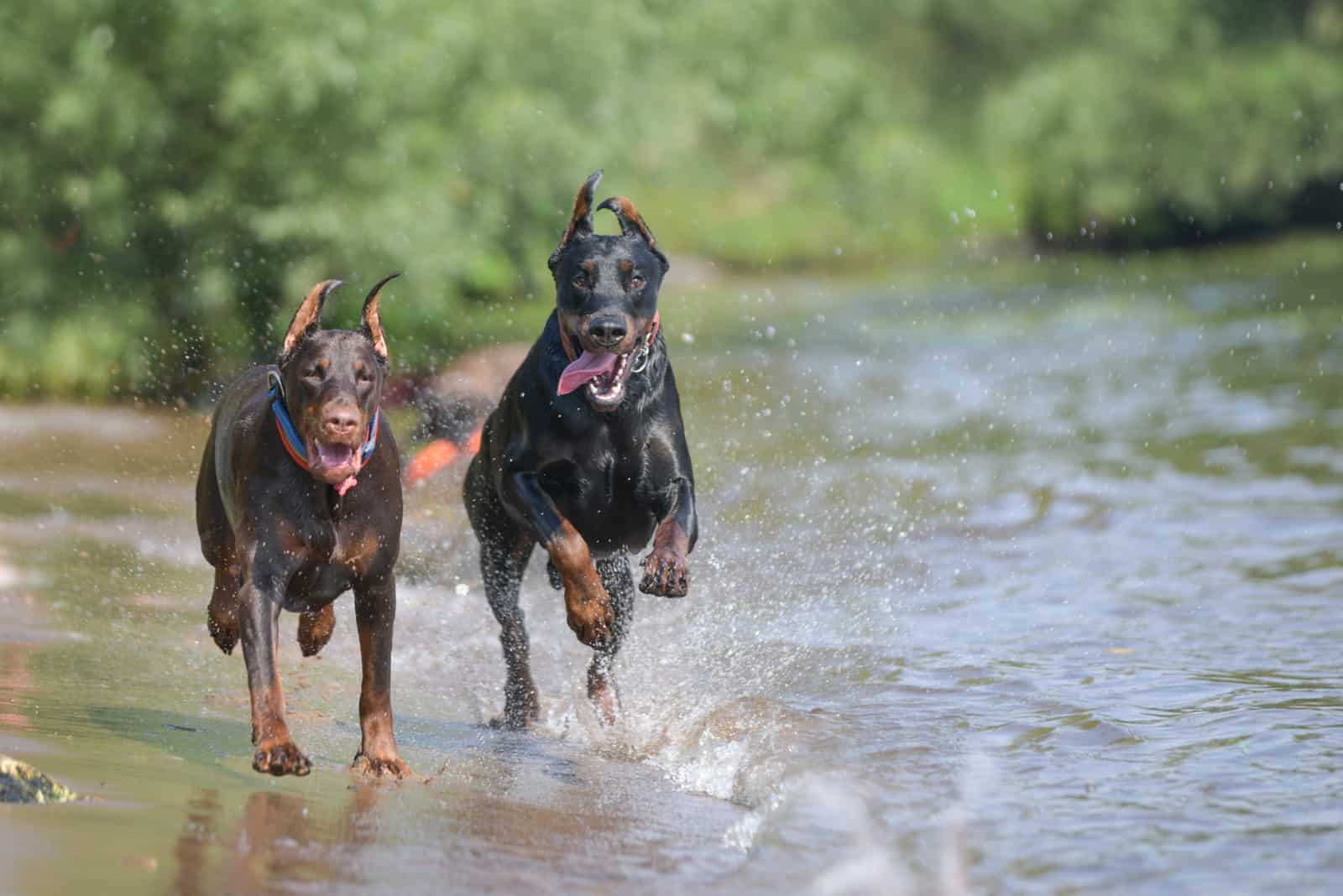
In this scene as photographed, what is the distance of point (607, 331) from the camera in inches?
226

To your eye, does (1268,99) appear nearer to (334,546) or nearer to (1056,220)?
(1056,220)

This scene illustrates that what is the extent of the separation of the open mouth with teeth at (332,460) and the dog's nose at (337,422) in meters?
0.08

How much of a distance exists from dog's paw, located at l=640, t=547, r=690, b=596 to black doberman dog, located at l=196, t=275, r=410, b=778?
879mm

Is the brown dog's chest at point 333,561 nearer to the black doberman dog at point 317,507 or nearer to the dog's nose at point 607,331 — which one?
the black doberman dog at point 317,507

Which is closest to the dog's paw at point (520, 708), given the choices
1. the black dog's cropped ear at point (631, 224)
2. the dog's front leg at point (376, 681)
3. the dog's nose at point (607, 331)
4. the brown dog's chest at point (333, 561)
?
the dog's front leg at point (376, 681)

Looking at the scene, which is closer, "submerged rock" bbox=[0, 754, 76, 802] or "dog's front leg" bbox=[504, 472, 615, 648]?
"submerged rock" bbox=[0, 754, 76, 802]

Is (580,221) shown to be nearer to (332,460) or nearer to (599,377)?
(599,377)

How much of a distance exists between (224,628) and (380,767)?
1026 millimetres

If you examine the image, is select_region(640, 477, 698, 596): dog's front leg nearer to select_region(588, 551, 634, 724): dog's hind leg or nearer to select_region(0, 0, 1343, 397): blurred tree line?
select_region(588, 551, 634, 724): dog's hind leg

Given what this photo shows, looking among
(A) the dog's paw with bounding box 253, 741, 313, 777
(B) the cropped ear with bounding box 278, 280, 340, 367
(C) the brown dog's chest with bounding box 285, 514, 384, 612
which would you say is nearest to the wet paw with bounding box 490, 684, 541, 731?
(C) the brown dog's chest with bounding box 285, 514, 384, 612

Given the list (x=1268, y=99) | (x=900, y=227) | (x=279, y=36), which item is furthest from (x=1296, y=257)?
(x=279, y=36)

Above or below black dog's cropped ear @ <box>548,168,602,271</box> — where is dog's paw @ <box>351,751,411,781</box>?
below

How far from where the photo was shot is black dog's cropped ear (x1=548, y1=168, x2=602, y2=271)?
6.09 m

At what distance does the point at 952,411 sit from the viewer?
49.1 ft
